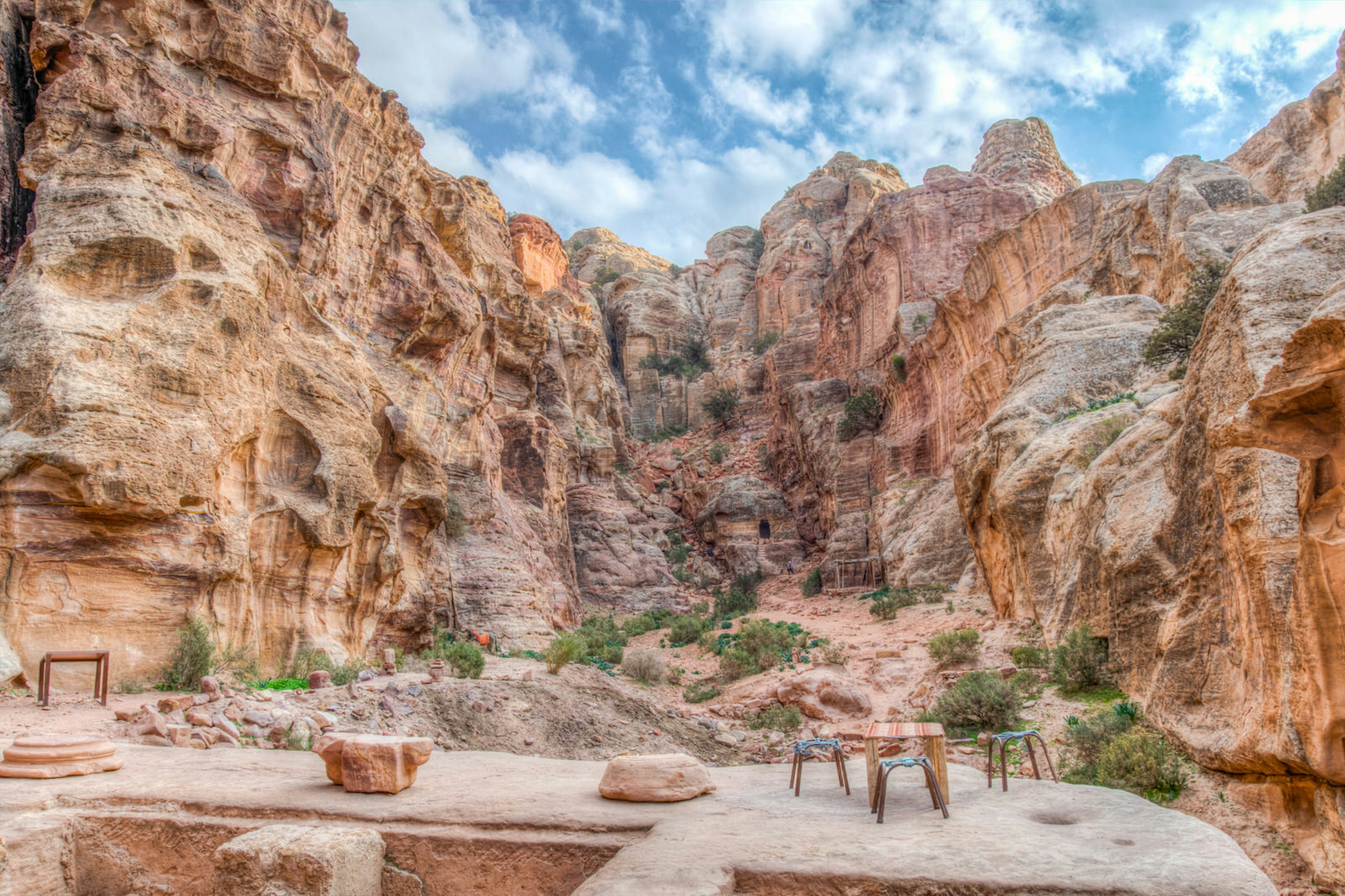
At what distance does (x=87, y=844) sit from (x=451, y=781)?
2.36 meters

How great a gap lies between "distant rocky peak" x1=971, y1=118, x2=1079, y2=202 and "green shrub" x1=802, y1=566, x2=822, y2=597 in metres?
26.5

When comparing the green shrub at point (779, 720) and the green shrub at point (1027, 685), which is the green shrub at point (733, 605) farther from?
the green shrub at point (1027, 685)

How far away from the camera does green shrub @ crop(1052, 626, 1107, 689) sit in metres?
9.87

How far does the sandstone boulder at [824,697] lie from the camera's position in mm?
14008

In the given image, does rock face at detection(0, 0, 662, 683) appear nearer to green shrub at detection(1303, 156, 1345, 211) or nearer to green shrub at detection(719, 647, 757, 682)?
green shrub at detection(719, 647, 757, 682)

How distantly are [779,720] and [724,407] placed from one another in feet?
118

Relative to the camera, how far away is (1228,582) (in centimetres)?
671

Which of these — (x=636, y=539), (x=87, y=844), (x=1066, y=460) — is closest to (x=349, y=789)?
(x=87, y=844)

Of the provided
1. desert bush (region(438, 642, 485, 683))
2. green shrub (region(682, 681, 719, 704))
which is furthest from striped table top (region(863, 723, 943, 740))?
green shrub (region(682, 681, 719, 704))

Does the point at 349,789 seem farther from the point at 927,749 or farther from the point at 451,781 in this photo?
the point at 927,749

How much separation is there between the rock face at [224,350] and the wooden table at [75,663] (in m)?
0.30

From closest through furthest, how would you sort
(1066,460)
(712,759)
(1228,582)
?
1. (1228,582)
2. (712,759)
3. (1066,460)

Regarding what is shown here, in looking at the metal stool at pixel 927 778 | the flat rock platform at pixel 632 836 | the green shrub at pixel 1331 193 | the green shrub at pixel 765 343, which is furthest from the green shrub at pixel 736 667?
the green shrub at pixel 765 343

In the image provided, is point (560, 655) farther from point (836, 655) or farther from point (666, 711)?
point (836, 655)
